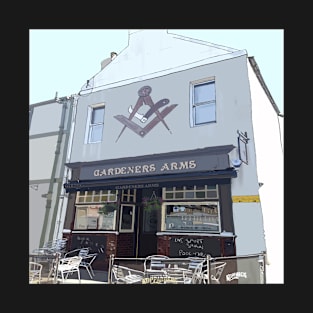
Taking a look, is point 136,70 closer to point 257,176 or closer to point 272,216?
point 257,176

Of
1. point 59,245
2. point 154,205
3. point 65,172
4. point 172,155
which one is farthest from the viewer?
point 65,172

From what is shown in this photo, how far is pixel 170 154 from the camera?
8398 millimetres

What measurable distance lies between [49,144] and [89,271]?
19.7 ft

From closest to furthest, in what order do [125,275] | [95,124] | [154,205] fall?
[125,275], [154,205], [95,124]

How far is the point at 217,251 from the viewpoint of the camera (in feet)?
23.7

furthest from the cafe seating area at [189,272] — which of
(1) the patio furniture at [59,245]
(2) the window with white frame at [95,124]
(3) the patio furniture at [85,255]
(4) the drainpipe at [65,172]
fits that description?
(2) the window with white frame at [95,124]

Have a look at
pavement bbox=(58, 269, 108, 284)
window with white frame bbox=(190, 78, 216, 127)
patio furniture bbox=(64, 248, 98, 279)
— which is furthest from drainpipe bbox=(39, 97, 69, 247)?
window with white frame bbox=(190, 78, 216, 127)

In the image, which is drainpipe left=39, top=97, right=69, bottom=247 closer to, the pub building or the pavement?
the pub building

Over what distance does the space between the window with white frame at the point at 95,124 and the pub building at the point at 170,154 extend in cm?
4

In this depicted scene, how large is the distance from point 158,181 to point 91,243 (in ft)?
11.1

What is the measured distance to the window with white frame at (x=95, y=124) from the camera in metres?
10.5

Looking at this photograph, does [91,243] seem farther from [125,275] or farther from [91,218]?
[125,275]

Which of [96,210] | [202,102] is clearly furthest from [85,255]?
[202,102]

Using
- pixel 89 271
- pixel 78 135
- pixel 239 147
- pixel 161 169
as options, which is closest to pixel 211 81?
pixel 239 147
